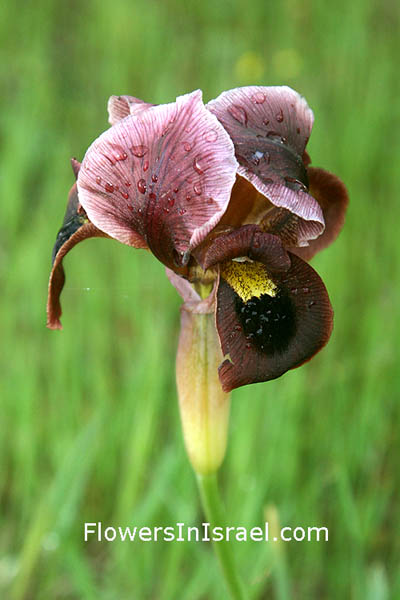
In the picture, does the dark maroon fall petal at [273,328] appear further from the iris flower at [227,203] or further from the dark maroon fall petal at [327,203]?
the dark maroon fall petal at [327,203]

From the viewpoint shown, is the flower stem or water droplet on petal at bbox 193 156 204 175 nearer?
water droplet on petal at bbox 193 156 204 175

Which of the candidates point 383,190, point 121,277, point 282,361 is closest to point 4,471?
point 121,277

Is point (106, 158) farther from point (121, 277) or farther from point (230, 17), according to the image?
point (230, 17)

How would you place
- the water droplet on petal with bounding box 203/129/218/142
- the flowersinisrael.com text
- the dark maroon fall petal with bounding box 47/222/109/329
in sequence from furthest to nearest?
the flowersinisrael.com text → the dark maroon fall petal with bounding box 47/222/109/329 → the water droplet on petal with bounding box 203/129/218/142

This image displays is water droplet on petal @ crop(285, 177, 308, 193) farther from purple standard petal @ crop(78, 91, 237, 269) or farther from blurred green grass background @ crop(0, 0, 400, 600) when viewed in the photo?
blurred green grass background @ crop(0, 0, 400, 600)

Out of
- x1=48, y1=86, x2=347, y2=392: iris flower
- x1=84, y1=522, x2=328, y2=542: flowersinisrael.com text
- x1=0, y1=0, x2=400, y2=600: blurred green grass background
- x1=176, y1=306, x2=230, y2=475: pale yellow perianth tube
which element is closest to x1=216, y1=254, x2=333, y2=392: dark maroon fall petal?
x1=48, y1=86, x2=347, y2=392: iris flower

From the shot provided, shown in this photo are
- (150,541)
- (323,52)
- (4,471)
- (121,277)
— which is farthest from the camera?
(323,52)

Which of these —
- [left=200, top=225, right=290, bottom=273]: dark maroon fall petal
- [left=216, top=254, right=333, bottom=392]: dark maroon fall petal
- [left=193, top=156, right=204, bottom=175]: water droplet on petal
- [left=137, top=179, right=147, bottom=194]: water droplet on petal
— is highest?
[left=193, top=156, right=204, bottom=175]: water droplet on petal
